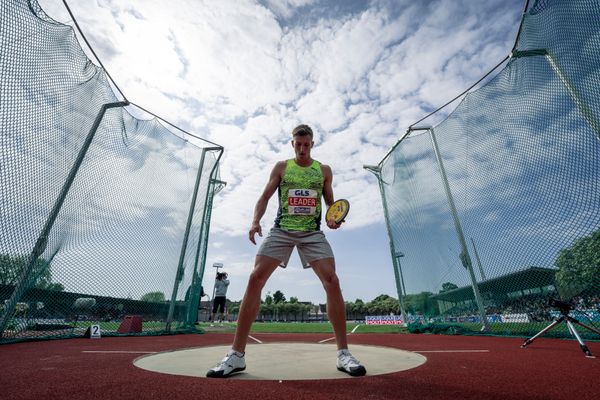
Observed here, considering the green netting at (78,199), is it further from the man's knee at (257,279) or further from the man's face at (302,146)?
the man's face at (302,146)

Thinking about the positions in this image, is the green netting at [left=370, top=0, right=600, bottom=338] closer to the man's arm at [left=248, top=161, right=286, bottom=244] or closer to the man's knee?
the man's knee

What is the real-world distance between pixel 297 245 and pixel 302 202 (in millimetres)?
431

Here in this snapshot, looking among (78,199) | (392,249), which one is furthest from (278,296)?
(78,199)

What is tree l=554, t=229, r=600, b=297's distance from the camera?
13.9 feet

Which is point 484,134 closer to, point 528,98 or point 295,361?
point 528,98

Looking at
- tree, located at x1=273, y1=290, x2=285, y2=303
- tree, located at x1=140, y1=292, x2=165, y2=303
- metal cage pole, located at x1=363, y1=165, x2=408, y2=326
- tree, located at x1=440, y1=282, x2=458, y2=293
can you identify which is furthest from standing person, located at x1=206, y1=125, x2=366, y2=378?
tree, located at x1=273, y1=290, x2=285, y2=303

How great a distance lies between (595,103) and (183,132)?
8477 millimetres

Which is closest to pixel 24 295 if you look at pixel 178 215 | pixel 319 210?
pixel 178 215

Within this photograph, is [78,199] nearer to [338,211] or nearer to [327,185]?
[327,185]

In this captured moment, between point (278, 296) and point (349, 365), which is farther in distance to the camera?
point (278, 296)

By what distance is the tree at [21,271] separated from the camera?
4.08m

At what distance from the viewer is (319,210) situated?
300 cm

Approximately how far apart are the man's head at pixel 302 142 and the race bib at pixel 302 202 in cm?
37

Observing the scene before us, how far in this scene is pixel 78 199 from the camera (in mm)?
5172
